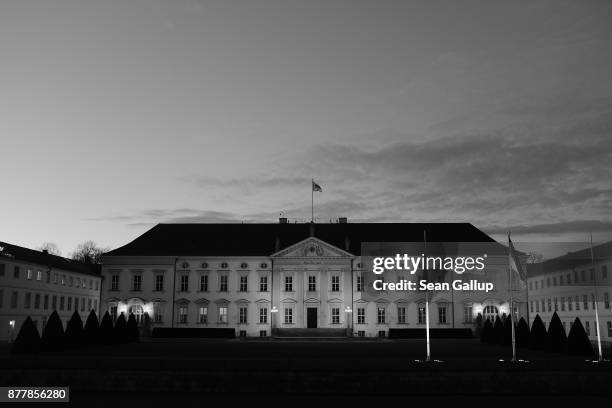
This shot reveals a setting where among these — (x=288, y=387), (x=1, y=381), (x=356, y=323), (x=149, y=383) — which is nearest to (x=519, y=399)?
(x=288, y=387)

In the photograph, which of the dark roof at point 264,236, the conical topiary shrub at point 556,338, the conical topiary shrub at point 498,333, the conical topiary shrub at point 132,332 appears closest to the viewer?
the conical topiary shrub at point 556,338

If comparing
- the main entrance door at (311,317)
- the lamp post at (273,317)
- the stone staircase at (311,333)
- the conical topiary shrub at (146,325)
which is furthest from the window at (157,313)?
the main entrance door at (311,317)

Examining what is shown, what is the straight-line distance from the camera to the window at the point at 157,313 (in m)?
64.5

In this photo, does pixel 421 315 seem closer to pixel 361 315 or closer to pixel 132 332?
pixel 361 315

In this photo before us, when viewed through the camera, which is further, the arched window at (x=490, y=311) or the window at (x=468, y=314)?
the window at (x=468, y=314)

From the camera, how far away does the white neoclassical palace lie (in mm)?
63469

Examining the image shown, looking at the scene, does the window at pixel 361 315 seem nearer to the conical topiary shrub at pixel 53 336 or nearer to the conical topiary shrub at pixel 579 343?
the conical topiary shrub at pixel 579 343

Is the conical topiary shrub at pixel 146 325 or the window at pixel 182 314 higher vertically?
the window at pixel 182 314

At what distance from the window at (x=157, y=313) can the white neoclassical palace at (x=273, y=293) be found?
4.1 inches

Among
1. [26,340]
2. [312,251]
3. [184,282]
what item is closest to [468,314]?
[312,251]

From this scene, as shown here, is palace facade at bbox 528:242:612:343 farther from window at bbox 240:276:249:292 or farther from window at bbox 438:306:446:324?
window at bbox 240:276:249:292

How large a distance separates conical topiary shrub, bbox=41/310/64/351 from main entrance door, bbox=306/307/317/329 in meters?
29.9

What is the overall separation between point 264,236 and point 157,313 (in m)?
14.3

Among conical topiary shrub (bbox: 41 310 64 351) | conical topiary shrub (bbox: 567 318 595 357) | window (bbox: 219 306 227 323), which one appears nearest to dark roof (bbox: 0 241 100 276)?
window (bbox: 219 306 227 323)
